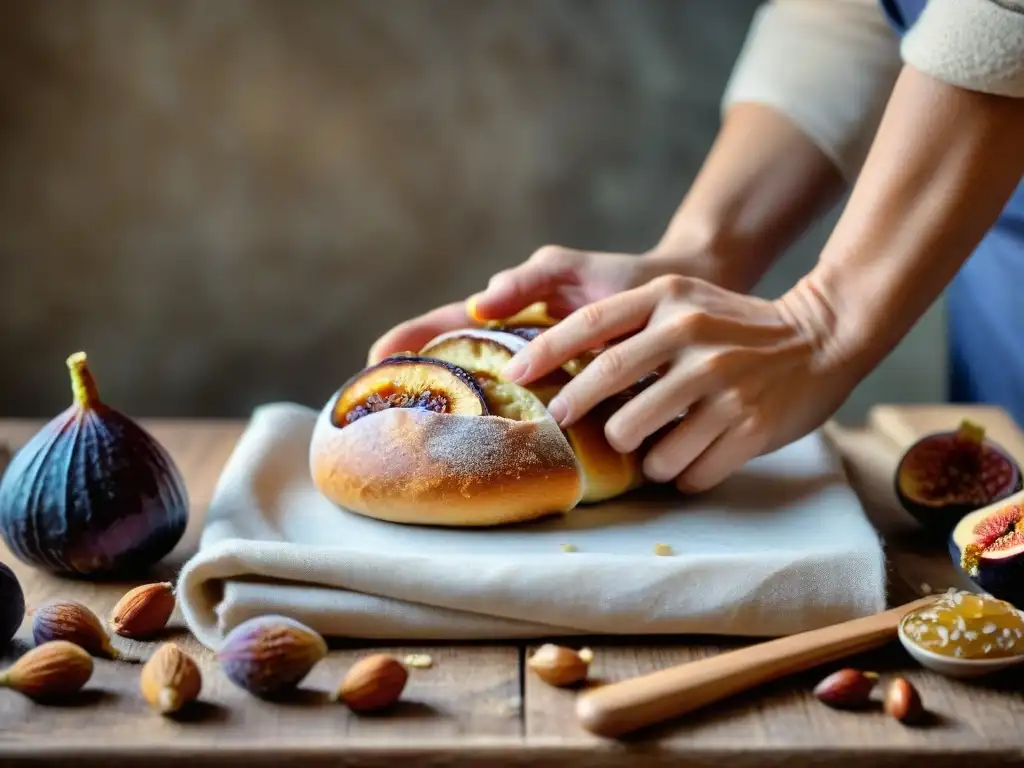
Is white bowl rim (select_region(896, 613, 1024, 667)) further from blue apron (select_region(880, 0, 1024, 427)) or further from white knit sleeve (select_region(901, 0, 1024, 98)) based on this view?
blue apron (select_region(880, 0, 1024, 427))

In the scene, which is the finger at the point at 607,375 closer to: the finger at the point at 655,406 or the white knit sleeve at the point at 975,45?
the finger at the point at 655,406

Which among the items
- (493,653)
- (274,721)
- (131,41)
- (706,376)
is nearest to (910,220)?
(706,376)

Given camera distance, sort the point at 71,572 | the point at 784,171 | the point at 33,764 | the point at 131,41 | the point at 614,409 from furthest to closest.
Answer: the point at 131,41, the point at 784,171, the point at 614,409, the point at 71,572, the point at 33,764

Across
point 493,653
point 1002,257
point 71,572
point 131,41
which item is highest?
point 131,41

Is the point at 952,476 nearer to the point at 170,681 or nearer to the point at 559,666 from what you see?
the point at 559,666

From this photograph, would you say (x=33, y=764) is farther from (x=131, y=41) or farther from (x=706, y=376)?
(x=131, y=41)

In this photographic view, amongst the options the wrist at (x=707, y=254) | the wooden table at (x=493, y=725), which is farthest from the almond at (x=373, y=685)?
the wrist at (x=707, y=254)

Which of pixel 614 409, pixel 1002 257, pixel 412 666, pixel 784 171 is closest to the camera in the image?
pixel 412 666
